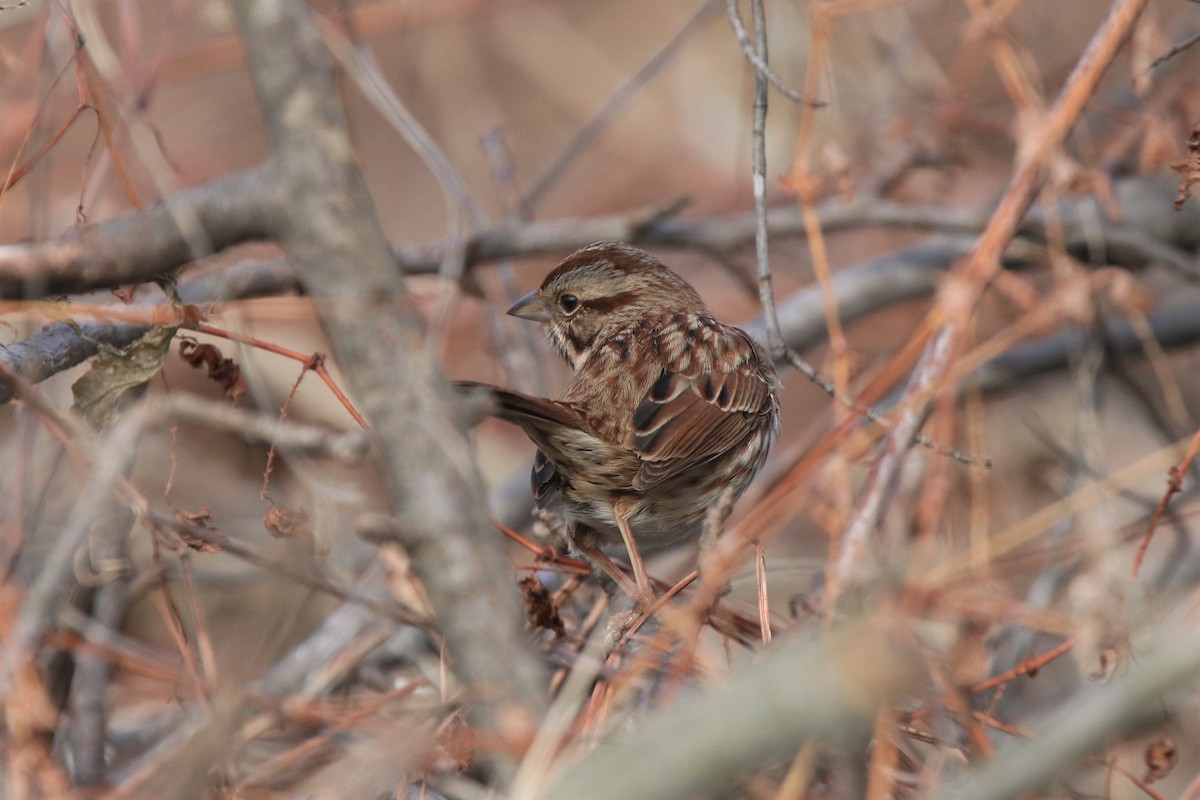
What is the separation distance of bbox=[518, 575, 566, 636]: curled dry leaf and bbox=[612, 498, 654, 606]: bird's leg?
237mm

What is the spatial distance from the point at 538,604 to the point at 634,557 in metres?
0.46

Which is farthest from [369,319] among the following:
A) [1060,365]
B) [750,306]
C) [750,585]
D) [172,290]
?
[750,306]

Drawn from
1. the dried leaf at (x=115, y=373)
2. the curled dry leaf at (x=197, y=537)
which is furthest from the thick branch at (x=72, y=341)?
the curled dry leaf at (x=197, y=537)

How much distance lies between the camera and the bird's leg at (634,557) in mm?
2898

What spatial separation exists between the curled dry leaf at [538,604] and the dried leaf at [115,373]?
879mm

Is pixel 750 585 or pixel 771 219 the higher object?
pixel 771 219

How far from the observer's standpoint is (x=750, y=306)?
20.7 feet

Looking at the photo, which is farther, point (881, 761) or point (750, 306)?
point (750, 306)

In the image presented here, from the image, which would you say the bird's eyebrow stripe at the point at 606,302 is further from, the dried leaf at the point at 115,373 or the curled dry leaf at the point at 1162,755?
the curled dry leaf at the point at 1162,755

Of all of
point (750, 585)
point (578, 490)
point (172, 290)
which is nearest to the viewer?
point (172, 290)

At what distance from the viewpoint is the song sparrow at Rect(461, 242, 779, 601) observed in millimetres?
3211

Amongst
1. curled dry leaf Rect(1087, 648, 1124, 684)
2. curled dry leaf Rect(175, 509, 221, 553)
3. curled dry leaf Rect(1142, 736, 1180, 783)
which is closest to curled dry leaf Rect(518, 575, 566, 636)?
curled dry leaf Rect(175, 509, 221, 553)

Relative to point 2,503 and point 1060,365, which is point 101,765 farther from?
point 1060,365

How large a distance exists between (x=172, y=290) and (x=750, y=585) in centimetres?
276
